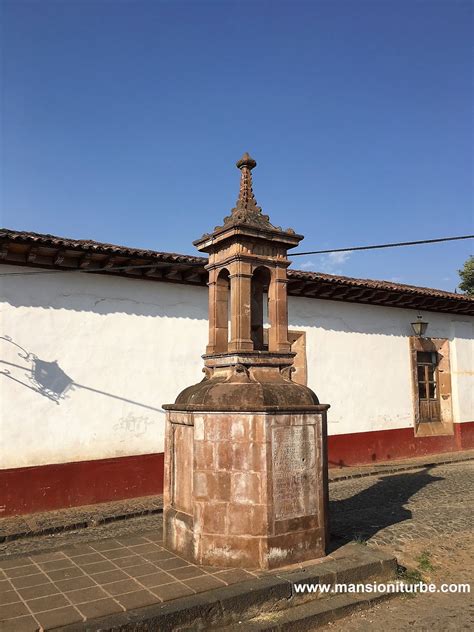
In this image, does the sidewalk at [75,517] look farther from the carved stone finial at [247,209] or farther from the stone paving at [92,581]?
the carved stone finial at [247,209]

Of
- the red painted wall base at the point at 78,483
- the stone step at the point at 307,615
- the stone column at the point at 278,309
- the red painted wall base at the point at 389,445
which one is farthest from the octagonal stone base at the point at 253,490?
Answer: the red painted wall base at the point at 389,445

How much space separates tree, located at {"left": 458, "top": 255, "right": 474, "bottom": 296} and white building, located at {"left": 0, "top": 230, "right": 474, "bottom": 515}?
699 inches

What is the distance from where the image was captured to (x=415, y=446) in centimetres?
1214

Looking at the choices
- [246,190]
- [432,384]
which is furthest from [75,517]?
[432,384]

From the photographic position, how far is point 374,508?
25.6 feet

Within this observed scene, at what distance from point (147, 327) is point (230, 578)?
5103mm

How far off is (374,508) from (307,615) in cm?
398

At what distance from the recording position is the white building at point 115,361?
24.8 ft

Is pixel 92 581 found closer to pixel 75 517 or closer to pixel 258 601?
pixel 258 601

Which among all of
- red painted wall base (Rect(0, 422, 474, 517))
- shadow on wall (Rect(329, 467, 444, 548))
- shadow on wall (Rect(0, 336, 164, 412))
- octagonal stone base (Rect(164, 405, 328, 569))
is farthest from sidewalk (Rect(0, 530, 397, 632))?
shadow on wall (Rect(0, 336, 164, 412))

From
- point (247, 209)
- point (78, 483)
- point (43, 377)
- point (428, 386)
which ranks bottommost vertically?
point (78, 483)

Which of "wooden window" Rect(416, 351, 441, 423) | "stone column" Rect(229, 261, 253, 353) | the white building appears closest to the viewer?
"stone column" Rect(229, 261, 253, 353)

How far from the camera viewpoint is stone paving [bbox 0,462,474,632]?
4.08m

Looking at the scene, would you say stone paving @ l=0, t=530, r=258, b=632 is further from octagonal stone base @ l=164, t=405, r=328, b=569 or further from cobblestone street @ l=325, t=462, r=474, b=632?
cobblestone street @ l=325, t=462, r=474, b=632
